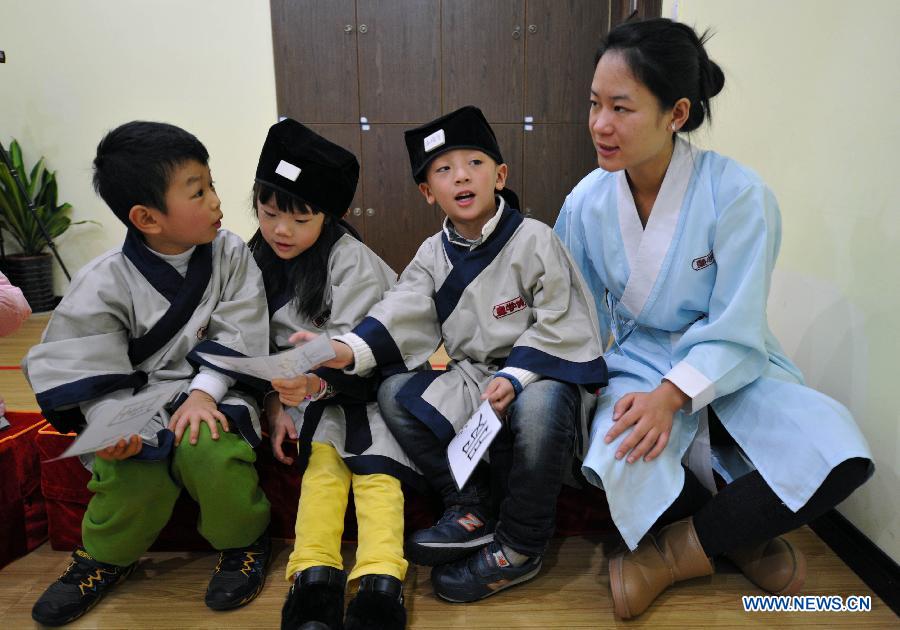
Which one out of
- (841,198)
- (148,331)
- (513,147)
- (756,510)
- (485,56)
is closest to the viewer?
(756,510)

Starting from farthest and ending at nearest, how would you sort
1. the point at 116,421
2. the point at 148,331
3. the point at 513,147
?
the point at 513,147 < the point at 148,331 < the point at 116,421

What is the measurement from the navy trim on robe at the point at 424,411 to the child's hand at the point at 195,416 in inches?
17.4

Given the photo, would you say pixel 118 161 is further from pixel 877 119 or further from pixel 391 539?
pixel 877 119

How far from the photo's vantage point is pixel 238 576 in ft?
5.08

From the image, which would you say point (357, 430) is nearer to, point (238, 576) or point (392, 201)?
point (238, 576)

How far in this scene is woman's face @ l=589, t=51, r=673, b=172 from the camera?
60.3 inches

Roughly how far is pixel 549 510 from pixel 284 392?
2.22 feet

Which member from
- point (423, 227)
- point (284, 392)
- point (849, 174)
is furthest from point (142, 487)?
point (423, 227)

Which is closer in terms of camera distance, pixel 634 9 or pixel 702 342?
pixel 702 342

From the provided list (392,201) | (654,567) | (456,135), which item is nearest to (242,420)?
(456,135)

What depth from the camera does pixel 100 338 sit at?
1.55m

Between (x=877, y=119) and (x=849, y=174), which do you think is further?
(x=849, y=174)

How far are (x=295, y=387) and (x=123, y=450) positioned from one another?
0.40 metres

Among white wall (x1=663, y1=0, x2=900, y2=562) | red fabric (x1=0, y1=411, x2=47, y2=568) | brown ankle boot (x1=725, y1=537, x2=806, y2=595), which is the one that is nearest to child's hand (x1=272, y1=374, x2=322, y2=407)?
red fabric (x1=0, y1=411, x2=47, y2=568)
